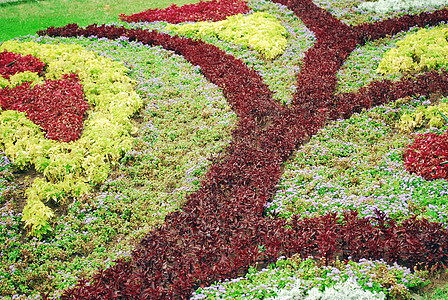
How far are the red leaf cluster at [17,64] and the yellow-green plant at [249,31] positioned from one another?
4.52m

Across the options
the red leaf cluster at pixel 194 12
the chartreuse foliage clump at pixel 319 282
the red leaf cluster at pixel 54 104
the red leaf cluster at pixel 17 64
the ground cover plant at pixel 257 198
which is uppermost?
the red leaf cluster at pixel 194 12

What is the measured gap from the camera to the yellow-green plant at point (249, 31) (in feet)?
35.2

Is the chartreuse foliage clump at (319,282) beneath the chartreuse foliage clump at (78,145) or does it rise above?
beneath

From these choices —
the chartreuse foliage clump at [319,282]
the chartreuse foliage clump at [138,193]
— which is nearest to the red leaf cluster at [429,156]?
the chartreuse foliage clump at [319,282]

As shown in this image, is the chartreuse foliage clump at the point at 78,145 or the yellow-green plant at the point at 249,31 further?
the yellow-green plant at the point at 249,31

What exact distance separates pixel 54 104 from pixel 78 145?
5.92ft

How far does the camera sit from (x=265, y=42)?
10766 mm

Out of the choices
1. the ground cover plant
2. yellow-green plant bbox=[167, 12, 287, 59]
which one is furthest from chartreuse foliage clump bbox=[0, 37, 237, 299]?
yellow-green plant bbox=[167, 12, 287, 59]

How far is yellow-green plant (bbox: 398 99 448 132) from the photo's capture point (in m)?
6.74

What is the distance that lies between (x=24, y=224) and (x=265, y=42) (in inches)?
311

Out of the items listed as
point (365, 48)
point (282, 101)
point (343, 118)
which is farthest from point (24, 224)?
point (365, 48)

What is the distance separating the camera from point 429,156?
5863 millimetres

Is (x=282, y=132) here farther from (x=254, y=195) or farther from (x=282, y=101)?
(x=254, y=195)

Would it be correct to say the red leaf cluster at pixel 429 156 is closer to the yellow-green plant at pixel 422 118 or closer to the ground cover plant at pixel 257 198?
the ground cover plant at pixel 257 198
